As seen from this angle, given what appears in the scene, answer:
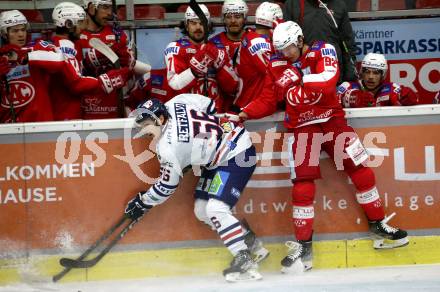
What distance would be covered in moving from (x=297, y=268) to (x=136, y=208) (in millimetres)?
1087

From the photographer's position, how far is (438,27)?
7.67 metres

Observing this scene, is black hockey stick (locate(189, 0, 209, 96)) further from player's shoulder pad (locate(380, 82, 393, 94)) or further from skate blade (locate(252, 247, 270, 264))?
skate blade (locate(252, 247, 270, 264))

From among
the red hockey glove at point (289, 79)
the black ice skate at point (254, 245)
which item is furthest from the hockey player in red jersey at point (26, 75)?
the black ice skate at point (254, 245)

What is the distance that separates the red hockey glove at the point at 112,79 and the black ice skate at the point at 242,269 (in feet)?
4.80

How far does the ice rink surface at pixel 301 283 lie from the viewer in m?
6.16

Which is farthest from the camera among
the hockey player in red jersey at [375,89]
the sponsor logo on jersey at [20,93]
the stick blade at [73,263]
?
the hockey player in red jersey at [375,89]

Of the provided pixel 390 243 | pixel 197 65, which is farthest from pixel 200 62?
pixel 390 243

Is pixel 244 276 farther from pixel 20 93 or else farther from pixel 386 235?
pixel 20 93

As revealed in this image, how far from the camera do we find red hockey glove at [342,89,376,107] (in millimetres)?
6867

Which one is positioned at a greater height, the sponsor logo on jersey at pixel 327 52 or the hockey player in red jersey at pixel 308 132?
the sponsor logo on jersey at pixel 327 52

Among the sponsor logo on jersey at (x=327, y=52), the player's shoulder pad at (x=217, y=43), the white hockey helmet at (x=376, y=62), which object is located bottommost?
the white hockey helmet at (x=376, y=62)

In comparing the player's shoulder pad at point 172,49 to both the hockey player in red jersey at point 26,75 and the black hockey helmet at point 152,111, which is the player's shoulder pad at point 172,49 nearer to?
the hockey player in red jersey at point 26,75

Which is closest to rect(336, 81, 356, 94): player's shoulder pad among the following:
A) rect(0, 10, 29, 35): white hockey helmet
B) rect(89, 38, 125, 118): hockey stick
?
rect(89, 38, 125, 118): hockey stick

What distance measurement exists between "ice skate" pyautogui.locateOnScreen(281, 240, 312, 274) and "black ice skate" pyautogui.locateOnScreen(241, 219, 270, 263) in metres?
0.15
